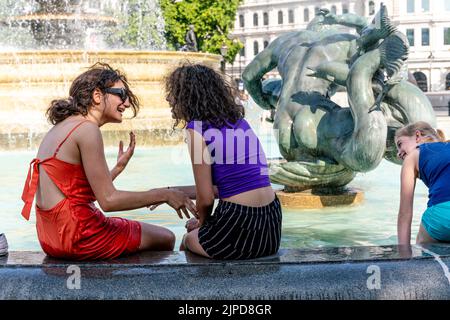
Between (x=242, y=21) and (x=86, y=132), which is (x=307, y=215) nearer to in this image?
(x=86, y=132)

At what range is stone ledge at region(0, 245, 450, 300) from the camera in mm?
2793

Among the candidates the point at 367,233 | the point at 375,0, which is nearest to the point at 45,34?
the point at 367,233

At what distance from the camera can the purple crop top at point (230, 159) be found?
3.11 m

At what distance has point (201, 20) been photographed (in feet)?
134

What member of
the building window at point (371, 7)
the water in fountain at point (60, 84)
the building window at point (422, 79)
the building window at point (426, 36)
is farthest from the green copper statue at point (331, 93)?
the building window at point (426, 36)

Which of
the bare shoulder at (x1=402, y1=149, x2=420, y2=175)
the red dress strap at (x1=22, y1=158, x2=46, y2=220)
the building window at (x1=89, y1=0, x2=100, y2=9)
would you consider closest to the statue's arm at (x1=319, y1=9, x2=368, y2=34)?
the bare shoulder at (x1=402, y1=149, x2=420, y2=175)

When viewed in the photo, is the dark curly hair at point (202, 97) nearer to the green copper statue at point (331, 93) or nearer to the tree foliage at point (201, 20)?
the green copper statue at point (331, 93)

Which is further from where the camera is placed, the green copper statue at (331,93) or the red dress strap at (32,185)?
the green copper statue at (331,93)

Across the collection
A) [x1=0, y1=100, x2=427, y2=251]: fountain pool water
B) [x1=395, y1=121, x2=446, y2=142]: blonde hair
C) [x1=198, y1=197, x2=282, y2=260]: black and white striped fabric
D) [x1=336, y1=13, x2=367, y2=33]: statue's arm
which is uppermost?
[x1=336, y1=13, x2=367, y2=33]: statue's arm

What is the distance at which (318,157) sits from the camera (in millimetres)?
6234

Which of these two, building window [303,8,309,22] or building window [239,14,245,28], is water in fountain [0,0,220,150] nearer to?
building window [303,8,309,22]

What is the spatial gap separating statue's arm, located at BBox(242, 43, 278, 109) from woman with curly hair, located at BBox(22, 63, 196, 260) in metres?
3.74

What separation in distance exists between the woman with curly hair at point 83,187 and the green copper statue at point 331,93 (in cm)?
270
